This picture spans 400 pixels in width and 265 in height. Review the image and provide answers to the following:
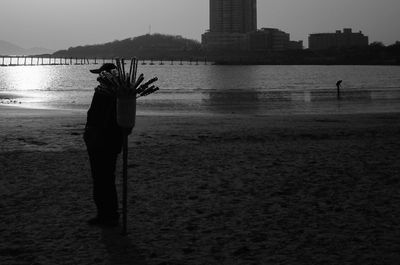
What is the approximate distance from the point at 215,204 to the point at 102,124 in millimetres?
2231

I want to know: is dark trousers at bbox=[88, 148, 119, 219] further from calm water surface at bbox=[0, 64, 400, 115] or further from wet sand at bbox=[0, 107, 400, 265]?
calm water surface at bbox=[0, 64, 400, 115]

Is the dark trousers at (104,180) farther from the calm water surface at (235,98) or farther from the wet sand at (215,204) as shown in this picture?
the calm water surface at (235,98)

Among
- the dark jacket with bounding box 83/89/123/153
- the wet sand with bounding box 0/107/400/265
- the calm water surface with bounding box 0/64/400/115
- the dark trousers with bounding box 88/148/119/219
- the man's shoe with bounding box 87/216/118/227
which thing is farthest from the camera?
the calm water surface with bounding box 0/64/400/115

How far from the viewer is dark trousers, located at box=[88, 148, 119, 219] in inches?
251

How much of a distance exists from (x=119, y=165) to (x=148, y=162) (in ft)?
2.09

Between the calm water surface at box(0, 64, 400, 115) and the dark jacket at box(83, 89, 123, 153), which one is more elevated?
the calm water surface at box(0, 64, 400, 115)

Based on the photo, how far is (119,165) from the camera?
35.9 feet

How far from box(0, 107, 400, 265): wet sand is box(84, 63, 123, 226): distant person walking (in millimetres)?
347

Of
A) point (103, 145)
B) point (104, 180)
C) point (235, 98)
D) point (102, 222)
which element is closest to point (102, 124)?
point (103, 145)

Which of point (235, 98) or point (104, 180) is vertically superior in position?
point (235, 98)

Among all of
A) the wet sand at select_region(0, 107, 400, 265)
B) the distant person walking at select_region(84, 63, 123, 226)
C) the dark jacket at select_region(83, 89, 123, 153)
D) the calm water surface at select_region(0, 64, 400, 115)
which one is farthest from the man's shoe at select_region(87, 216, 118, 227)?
the calm water surface at select_region(0, 64, 400, 115)

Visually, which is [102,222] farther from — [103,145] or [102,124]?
[102,124]

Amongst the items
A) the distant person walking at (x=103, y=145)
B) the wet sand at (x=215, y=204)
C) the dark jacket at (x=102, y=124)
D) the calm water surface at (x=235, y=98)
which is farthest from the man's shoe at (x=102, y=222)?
the calm water surface at (x=235, y=98)

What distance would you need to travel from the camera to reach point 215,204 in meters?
7.55
